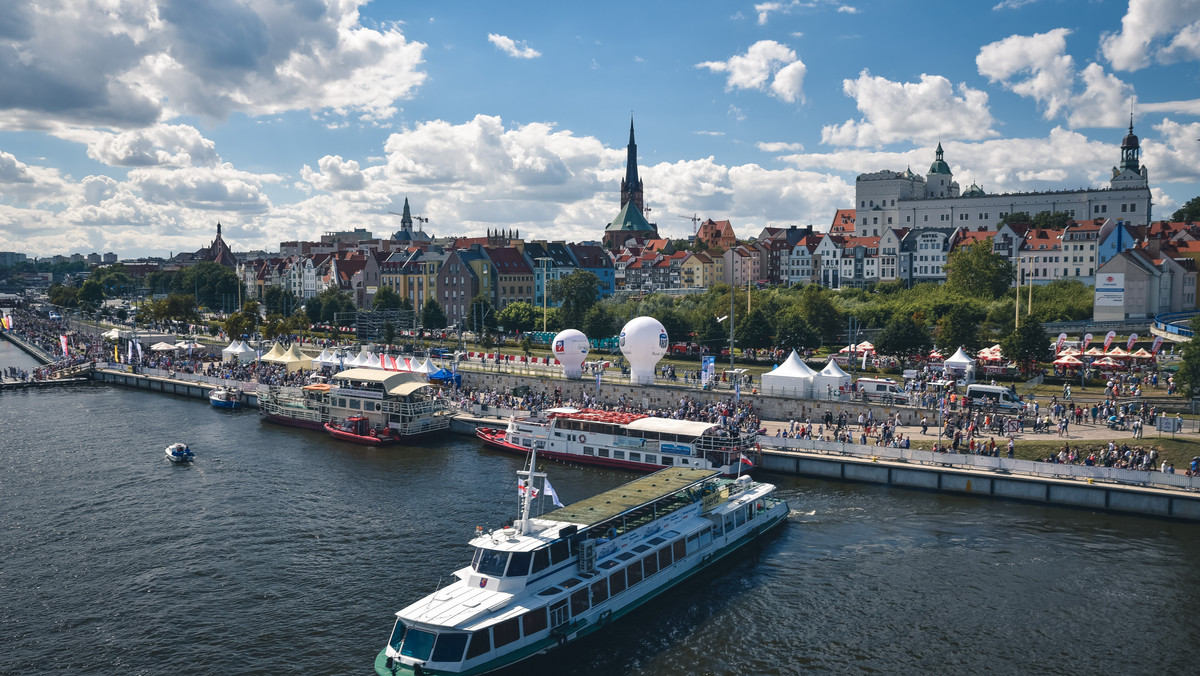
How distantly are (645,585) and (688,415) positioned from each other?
27.7 meters

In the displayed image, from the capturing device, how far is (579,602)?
2966 cm

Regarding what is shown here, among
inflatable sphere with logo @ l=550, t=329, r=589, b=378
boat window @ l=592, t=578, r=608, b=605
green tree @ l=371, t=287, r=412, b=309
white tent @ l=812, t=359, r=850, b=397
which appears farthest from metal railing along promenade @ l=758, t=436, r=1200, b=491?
green tree @ l=371, t=287, r=412, b=309

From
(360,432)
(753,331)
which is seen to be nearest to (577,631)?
(360,432)

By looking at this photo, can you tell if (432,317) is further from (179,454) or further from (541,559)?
(541,559)

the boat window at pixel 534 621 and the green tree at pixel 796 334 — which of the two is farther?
the green tree at pixel 796 334

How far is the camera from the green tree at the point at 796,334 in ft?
274

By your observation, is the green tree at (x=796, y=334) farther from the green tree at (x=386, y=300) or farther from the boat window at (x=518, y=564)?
the green tree at (x=386, y=300)

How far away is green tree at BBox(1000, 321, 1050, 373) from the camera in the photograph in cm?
6975

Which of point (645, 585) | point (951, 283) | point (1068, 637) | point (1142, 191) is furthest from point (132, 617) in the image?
point (1142, 191)

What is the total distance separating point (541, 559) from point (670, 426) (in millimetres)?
24299

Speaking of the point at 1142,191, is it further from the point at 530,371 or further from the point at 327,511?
the point at 327,511

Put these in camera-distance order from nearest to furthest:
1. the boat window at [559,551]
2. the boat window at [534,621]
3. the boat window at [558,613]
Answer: the boat window at [534,621] → the boat window at [558,613] → the boat window at [559,551]

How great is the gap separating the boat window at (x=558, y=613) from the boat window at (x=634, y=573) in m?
3.77

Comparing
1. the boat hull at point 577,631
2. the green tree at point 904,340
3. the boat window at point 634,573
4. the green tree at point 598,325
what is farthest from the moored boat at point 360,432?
the green tree at point 904,340
